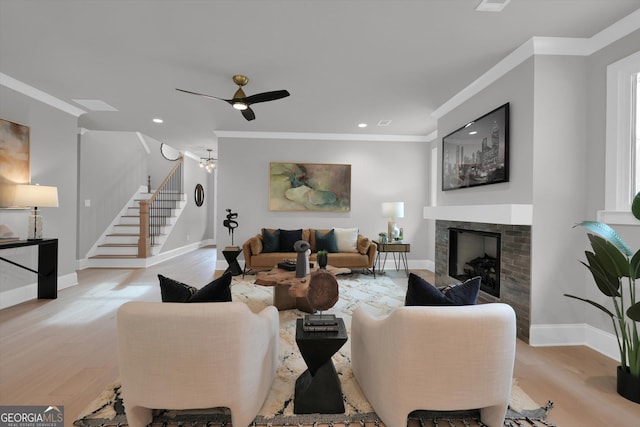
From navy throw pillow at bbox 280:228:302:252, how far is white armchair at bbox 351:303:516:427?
13.4 ft

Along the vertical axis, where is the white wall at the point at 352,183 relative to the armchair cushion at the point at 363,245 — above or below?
above

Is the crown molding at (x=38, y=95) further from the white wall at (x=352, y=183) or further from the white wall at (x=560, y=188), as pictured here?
the white wall at (x=560, y=188)

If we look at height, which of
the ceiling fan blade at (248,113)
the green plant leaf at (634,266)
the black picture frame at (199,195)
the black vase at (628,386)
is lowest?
the black vase at (628,386)

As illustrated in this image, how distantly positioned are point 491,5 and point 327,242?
4.11 m

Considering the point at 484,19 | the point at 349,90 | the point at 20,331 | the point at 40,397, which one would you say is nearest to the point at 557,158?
the point at 484,19

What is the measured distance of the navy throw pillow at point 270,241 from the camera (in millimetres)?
5590

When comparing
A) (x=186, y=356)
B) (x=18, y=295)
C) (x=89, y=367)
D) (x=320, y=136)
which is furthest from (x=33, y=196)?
(x=320, y=136)

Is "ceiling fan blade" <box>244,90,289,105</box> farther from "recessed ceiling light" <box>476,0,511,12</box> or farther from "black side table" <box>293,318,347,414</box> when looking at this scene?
"black side table" <box>293,318,347,414</box>

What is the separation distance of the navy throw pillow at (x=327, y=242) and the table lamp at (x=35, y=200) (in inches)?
153

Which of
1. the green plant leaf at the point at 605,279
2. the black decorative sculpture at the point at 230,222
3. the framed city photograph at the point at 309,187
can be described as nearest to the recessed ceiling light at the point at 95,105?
the black decorative sculpture at the point at 230,222

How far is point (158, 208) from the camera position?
7.80m

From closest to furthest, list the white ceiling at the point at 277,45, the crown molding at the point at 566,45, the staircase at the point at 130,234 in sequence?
1. the white ceiling at the point at 277,45
2. the crown molding at the point at 566,45
3. the staircase at the point at 130,234

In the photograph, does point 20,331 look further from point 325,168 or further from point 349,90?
point 325,168

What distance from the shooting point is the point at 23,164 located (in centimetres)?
401
